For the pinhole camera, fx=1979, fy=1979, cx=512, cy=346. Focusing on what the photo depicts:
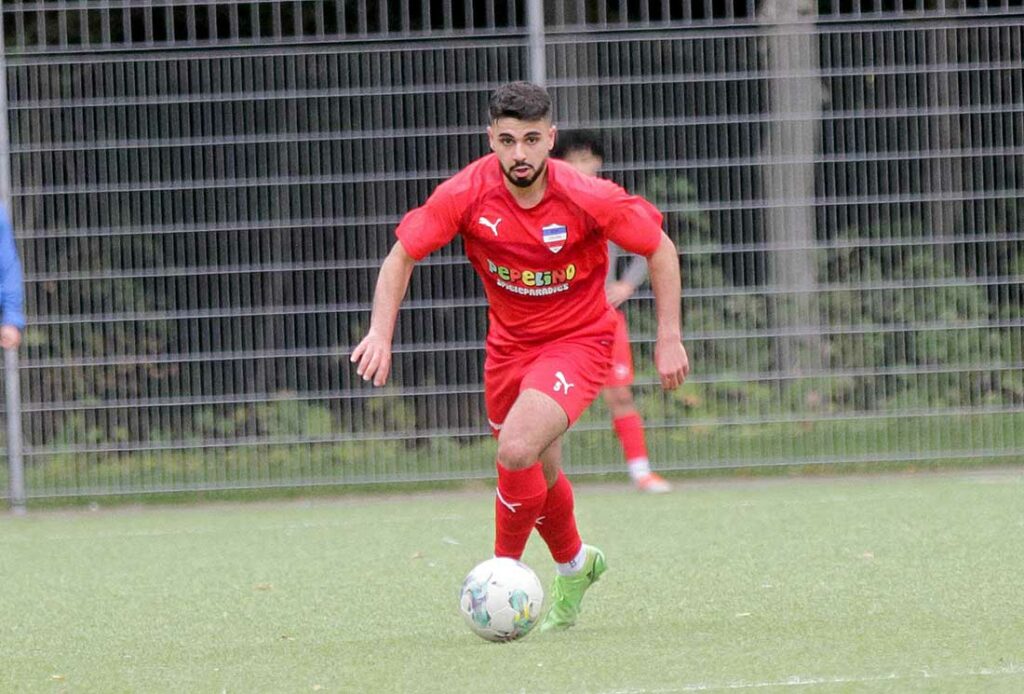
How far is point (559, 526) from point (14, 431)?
5390 mm

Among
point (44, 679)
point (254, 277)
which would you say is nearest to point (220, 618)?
point (44, 679)

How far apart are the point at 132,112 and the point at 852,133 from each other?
13.0 feet

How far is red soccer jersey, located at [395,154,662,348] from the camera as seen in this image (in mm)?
5957

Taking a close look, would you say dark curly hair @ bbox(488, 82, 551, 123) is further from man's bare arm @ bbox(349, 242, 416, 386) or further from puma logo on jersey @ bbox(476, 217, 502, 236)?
man's bare arm @ bbox(349, 242, 416, 386)

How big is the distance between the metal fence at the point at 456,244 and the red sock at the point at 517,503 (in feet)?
16.3

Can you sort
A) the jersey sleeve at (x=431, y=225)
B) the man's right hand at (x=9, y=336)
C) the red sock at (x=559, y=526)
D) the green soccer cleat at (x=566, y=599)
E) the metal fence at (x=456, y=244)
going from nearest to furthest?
1. the jersey sleeve at (x=431, y=225)
2. the green soccer cleat at (x=566, y=599)
3. the red sock at (x=559, y=526)
4. the man's right hand at (x=9, y=336)
5. the metal fence at (x=456, y=244)

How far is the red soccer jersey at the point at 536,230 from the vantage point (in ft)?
19.5

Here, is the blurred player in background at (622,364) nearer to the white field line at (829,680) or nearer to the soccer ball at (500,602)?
the soccer ball at (500,602)

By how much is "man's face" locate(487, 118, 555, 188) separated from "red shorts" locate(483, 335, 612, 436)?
0.58 meters

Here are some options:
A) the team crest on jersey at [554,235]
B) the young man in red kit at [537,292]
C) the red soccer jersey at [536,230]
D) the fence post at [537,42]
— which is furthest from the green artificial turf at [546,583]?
the fence post at [537,42]

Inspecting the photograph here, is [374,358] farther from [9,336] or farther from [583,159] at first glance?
[583,159]

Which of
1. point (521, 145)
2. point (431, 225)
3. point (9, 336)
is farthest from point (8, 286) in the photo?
point (521, 145)

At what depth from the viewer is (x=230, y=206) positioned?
10797mm

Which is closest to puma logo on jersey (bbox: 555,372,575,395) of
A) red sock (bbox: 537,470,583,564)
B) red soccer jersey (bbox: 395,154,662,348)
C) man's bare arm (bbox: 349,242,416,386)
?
red soccer jersey (bbox: 395,154,662,348)
